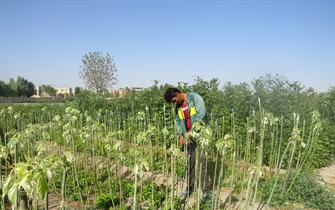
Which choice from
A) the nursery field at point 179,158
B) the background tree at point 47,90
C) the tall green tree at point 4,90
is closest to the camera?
the nursery field at point 179,158

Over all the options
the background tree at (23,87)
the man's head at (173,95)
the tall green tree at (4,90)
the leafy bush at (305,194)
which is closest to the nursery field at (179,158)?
the leafy bush at (305,194)

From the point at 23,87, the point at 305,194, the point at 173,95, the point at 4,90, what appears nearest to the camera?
the point at 173,95

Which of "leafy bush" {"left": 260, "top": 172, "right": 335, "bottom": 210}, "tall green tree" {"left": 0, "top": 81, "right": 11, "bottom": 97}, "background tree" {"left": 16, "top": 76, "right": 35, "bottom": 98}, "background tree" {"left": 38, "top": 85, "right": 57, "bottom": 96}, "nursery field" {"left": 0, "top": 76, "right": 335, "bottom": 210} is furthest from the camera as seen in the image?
"background tree" {"left": 38, "top": 85, "right": 57, "bottom": 96}

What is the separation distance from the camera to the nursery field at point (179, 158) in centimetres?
262

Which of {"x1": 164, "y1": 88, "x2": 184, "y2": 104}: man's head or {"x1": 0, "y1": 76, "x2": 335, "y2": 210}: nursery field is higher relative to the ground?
{"x1": 164, "y1": 88, "x2": 184, "y2": 104}: man's head

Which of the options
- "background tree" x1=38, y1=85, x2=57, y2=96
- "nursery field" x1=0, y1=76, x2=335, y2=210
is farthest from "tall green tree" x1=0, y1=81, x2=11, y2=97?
"nursery field" x1=0, y1=76, x2=335, y2=210

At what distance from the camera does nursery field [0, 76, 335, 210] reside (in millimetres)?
2617

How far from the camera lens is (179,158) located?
453 cm

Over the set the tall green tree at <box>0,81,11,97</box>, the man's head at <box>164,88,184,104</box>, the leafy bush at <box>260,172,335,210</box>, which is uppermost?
the tall green tree at <box>0,81,11,97</box>

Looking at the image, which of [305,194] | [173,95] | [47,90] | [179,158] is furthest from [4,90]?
[305,194]

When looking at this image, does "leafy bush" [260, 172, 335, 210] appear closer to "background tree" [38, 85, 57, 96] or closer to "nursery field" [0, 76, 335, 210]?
"nursery field" [0, 76, 335, 210]

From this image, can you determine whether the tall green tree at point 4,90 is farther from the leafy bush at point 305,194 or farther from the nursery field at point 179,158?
the leafy bush at point 305,194

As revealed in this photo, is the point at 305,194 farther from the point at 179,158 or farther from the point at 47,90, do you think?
the point at 47,90

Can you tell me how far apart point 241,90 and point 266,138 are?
5.99ft
